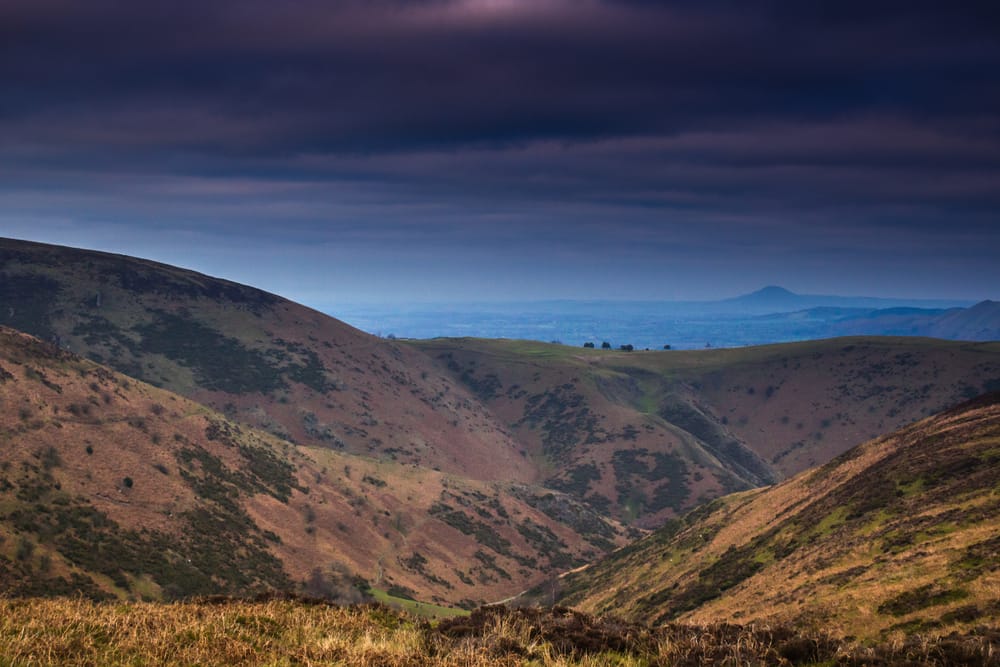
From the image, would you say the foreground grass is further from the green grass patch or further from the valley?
the green grass patch

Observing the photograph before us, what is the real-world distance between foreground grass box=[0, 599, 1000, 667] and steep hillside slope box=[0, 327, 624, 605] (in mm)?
34113

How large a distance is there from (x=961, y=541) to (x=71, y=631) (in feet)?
115

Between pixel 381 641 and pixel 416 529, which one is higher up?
pixel 381 641

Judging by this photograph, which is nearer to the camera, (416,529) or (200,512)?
(200,512)

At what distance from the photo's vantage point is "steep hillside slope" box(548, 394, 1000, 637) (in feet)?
84.8

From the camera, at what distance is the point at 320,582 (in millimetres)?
80125

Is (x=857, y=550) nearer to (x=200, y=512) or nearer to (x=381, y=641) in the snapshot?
(x=381, y=641)

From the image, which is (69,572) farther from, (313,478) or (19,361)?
(313,478)

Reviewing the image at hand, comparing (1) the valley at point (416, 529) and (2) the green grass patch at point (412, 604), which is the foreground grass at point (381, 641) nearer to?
(1) the valley at point (416, 529)

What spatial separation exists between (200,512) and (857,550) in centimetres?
7157

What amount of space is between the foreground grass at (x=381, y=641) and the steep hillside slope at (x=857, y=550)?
10.6m

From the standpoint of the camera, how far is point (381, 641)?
14852 mm

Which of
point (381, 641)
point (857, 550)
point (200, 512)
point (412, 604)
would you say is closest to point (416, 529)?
point (412, 604)

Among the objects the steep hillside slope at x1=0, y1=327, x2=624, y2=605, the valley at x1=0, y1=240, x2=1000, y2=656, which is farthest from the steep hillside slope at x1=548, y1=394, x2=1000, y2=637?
the steep hillside slope at x1=0, y1=327, x2=624, y2=605
